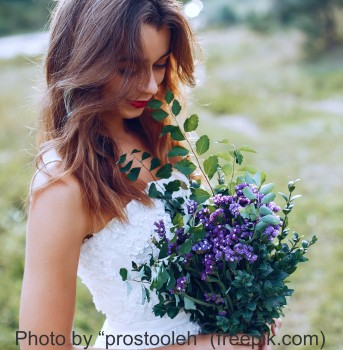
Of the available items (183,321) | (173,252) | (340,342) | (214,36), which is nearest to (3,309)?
(340,342)

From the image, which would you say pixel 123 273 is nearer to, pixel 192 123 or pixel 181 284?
pixel 181 284

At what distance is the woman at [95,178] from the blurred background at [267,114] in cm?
→ 21

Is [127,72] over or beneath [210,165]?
over

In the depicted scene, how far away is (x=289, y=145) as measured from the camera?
745cm

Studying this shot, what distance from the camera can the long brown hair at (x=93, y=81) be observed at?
1.58 meters

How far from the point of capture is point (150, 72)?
5.45ft

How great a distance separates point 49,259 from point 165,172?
0.46m

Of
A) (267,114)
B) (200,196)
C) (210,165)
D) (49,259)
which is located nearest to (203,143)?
(210,165)

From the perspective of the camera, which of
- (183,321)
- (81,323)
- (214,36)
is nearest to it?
(183,321)

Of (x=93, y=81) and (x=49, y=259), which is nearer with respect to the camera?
(x=49, y=259)

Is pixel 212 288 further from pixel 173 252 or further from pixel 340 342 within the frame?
pixel 340 342

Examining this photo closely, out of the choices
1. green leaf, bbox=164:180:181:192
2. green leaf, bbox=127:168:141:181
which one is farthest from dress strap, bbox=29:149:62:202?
green leaf, bbox=164:180:181:192

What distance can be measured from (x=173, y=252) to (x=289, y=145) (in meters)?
6.13

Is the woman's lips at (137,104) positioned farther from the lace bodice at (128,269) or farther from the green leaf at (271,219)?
the green leaf at (271,219)
